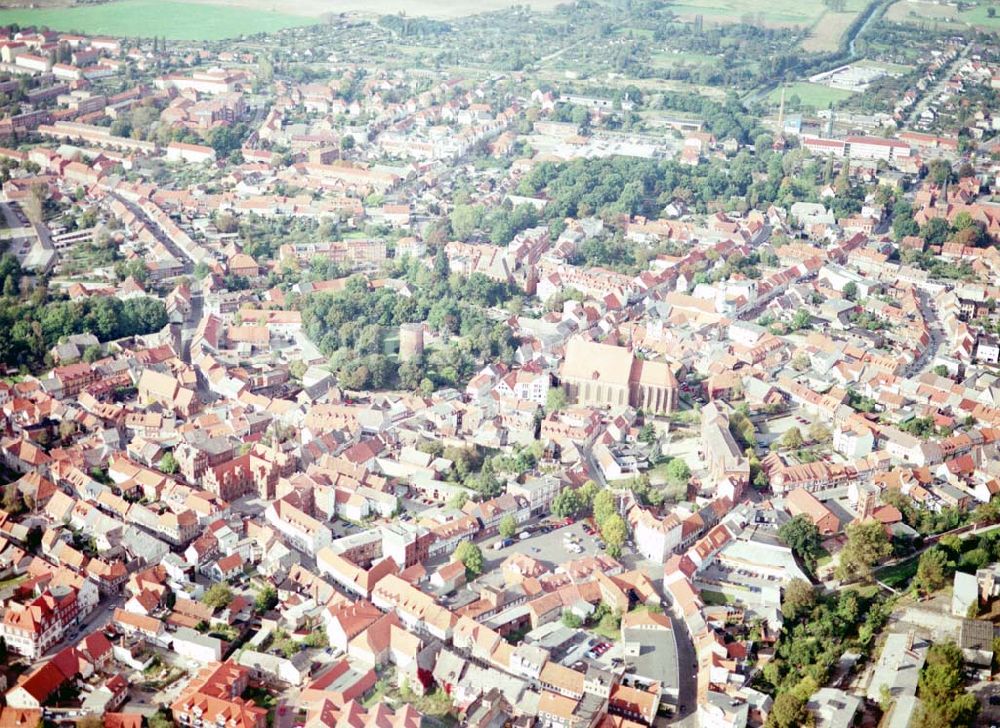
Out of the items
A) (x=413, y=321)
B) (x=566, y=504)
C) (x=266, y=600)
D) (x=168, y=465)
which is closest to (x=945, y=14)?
(x=413, y=321)

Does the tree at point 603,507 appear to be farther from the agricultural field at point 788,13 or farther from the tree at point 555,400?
the agricultural field at point 788,13

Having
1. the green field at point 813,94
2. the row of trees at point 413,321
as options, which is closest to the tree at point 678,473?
the row of trees at point 413,321

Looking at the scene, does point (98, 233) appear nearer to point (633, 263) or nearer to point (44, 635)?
point (633, 263)

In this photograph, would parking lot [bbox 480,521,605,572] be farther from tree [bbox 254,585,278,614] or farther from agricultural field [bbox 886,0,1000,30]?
agricultural field [bbox 886,0,1000,30]

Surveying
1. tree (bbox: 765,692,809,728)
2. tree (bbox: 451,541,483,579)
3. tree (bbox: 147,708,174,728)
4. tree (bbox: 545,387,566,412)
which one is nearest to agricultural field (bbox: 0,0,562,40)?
tree (bbox: 545,387,566,412)

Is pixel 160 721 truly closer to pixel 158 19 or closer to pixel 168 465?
pixel 168 465

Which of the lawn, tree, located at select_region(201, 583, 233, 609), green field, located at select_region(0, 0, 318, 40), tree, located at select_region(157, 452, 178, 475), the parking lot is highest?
green field, located at select_region(0, 0, 318, 40)
